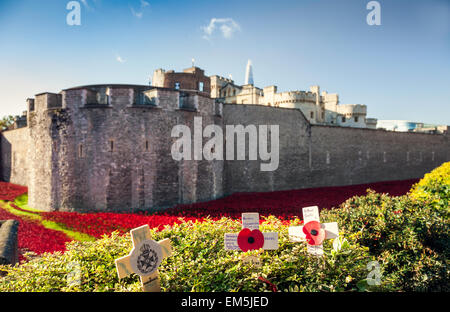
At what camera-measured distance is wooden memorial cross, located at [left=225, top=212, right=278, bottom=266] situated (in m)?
3.81

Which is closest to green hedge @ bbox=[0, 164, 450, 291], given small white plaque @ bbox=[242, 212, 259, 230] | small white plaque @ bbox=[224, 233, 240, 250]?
small white plaque @ bbox=[224, 233, 240, 250]

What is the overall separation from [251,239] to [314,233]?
852 millimetres

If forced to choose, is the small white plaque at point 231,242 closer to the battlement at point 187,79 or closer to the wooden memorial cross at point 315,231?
the wooden memorial cross at point 315,231

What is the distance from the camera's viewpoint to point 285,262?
3826 millimetres

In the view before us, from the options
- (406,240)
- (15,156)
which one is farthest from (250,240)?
(15,156)

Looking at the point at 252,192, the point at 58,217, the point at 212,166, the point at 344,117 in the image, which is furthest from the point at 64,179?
the point at 344,117

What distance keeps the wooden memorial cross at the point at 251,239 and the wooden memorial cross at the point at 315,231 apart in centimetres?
44

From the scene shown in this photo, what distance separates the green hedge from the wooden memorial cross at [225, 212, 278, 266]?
0.14 metres

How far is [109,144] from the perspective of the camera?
14.0 m

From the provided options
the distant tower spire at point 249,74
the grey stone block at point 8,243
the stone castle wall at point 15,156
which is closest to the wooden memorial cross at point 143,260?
the grey stone block at point 8,243

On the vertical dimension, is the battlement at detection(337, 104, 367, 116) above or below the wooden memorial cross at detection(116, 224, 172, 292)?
above

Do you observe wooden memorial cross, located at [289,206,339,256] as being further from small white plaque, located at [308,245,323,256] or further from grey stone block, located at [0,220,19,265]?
grey stone block, located at [0,220,19,265]

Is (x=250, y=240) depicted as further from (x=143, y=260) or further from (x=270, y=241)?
(x=143, y=260)
